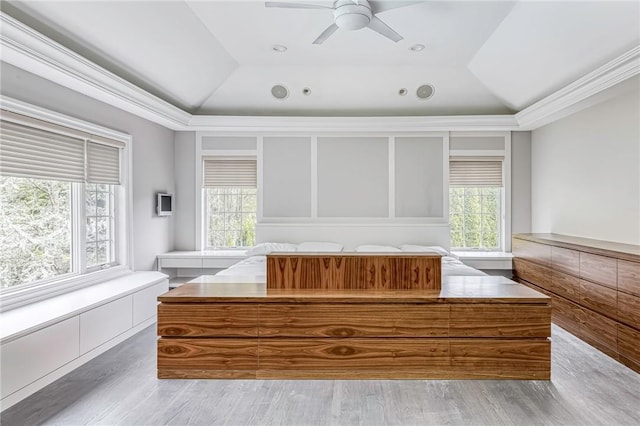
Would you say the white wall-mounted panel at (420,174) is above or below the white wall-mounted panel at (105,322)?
above

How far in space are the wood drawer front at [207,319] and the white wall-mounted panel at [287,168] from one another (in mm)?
2886

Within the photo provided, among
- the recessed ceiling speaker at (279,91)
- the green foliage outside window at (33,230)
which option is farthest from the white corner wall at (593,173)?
the green foliage outside window at (33,230)

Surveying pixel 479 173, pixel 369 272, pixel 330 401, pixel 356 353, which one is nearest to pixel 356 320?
pixel 356 353

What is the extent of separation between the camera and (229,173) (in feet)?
17.6

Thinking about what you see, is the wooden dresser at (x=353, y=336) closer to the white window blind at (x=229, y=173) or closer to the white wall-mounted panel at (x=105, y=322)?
the white wall-mounted panel at (x=105, y=322)

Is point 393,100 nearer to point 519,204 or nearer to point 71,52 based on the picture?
point 519,204

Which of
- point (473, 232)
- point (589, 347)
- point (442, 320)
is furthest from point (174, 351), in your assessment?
point (473, 232)

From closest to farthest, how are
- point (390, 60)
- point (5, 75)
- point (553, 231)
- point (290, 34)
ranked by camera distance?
point (5, 75) < point (290, 34) < point (390, 60) < point (553, 231)

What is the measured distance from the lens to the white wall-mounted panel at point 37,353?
222cm

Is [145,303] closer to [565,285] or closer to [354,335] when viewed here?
[354,335]

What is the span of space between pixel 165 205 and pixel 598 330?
492 centimetres

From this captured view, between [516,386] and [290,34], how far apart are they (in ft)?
11.9

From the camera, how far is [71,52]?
2750mm

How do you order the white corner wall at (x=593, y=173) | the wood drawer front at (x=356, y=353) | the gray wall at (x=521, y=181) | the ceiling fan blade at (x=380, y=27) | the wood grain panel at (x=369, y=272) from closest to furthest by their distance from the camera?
the wood drawer front at (x=356, y=353), the wood grain panel at (x=369, y=272), the ceiling fan blade at (x=380, y=27), the white corner wall at (x=593, y=173), the gray wall at (x=521, y=181)
